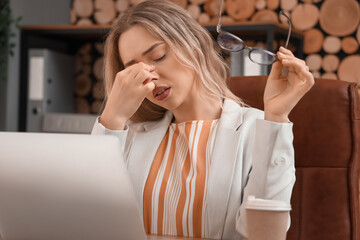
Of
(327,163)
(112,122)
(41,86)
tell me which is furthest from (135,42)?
(41,86)

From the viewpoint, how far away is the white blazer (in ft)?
3.49

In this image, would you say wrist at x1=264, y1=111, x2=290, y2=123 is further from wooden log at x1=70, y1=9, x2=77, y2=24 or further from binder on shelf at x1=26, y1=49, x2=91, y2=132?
wooden log at x1=70, y1=9, x2=77, y2=24

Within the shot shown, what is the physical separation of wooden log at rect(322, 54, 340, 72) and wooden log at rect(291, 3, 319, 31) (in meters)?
0.20

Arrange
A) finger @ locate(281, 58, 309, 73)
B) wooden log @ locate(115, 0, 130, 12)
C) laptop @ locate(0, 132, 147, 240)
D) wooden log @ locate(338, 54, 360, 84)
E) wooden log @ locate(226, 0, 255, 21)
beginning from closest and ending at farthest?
laptop @ locate(0, 132, 147, 240) < finger @ locate(281, 58, 309, 73) < wooden log @ locate(338, 54, 360, 84) < wooden log @ locate(226, 0, 255, 21) < wooden log @ locate(115, 0, 130, 12)

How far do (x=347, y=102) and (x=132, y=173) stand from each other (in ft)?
1.74

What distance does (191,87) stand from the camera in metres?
1.39

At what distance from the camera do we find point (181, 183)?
1.32 m

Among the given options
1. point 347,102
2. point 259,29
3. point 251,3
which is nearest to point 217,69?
point 347,102

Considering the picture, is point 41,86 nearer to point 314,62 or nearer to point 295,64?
point 314,62

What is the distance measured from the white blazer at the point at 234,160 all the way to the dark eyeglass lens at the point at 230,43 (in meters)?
0.16

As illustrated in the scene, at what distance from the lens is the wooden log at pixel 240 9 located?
330cm

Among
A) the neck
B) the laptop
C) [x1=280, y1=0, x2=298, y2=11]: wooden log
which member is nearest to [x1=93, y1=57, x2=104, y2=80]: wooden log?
[x1=280, y1=0, x2=298, y2=11]: wooden log

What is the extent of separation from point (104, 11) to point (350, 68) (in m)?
1.55

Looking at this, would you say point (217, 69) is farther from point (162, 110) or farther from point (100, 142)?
point (100, 142)
